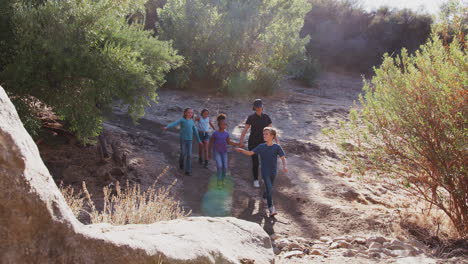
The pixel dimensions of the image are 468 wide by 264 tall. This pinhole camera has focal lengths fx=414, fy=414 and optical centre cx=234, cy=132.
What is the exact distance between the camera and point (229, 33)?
18.6 metres

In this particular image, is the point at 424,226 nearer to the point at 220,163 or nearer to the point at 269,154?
the point at 269,154

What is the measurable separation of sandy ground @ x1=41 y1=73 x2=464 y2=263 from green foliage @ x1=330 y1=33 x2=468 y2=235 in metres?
Result: 0.93

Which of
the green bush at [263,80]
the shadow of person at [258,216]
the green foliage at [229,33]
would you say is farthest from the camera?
the green bush at [263,80]

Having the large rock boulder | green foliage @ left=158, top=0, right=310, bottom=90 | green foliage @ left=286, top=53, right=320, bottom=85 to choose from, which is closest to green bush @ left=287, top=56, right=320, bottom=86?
green foliage @ left=286, top=53, right=320, bottom=85

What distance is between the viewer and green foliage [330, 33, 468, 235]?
5.79 metres

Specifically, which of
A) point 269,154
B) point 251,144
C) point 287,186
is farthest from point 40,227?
point 287,186

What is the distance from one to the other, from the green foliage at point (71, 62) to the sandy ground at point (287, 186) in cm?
145

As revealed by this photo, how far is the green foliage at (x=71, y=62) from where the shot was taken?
7.22 m

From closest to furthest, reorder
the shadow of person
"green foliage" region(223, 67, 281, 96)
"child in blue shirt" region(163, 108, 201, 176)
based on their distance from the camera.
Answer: the shadow of person < "child in blue shirt" region(163, 108, 201, 176) < "green foliage" region(223, 67, 281, 96)

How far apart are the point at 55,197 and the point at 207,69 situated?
17.1m

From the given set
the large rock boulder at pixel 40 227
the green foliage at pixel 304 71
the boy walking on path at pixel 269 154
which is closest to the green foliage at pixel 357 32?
the green foliage at pixel 304 71

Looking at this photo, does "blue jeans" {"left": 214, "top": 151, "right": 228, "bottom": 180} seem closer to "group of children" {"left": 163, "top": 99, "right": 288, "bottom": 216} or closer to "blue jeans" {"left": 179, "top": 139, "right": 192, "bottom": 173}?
"group of children" {"left": 163, "top": 99, "right": 288, "bottom": 216}

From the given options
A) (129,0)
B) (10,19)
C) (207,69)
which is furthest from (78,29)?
(207,69)

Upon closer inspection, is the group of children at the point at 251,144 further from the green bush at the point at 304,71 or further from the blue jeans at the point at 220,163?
the green bush at the point at 304,71
